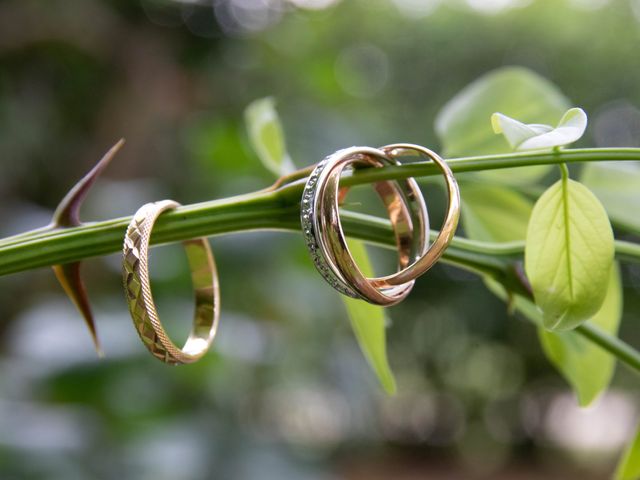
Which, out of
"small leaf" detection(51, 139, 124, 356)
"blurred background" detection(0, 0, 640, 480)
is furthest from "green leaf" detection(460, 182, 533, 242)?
"blurred background" detection(0, 0, 640, 480)

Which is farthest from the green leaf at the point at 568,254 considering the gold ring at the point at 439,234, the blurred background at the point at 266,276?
the blurred background at the point at 266,276

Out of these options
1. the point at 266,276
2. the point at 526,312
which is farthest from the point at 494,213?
the point at 266,276

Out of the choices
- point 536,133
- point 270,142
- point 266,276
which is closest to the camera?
point 536,133

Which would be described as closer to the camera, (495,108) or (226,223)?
(226,223)

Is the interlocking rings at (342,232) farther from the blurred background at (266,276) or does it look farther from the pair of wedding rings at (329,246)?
the blurred background at (266,276)

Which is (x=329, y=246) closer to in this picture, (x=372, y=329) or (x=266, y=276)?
(x=372, y=329)

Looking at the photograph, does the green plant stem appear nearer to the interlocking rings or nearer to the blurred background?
the interlocking rings

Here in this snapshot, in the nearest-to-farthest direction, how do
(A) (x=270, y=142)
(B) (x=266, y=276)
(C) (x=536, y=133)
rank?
(C) (x=536, y=133)
(A) (x=270, y=142)
(B) (x=266, y=276)
